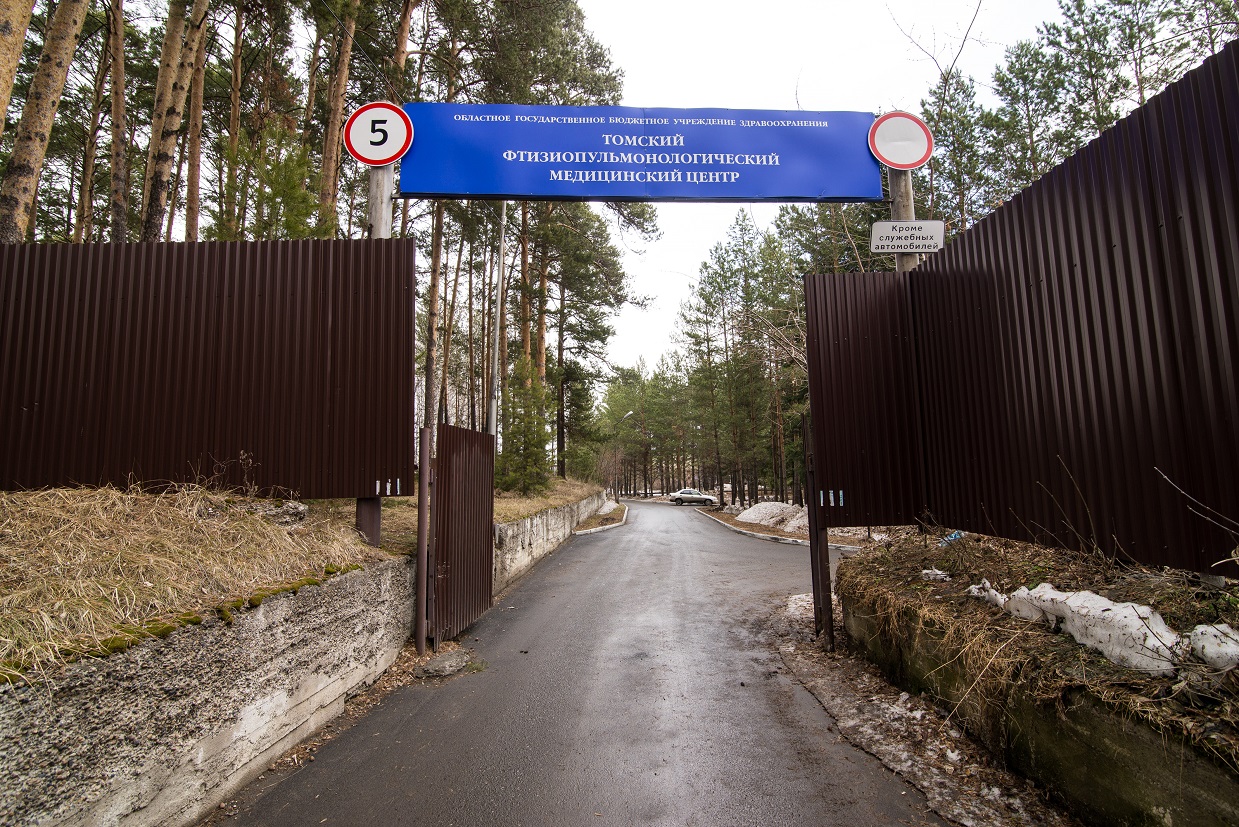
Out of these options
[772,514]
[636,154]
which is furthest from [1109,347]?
[772,514]

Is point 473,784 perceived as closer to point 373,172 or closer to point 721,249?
point 373,172

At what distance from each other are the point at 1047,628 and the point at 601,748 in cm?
290

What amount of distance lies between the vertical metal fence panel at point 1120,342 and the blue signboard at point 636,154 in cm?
229

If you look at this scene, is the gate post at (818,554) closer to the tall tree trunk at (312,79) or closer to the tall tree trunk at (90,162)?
the tall tree trunk at (312,79)

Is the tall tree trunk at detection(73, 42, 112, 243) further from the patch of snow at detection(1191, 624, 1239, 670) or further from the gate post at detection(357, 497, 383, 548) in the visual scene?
the patch of snow at detection(1191, 624, 1239, 670)

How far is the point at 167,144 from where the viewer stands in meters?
7.33

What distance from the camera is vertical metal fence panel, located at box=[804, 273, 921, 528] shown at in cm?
592

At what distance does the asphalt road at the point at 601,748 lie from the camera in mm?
3119

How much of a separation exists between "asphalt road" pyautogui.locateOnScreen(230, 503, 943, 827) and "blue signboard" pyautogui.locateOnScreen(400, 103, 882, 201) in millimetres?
5088

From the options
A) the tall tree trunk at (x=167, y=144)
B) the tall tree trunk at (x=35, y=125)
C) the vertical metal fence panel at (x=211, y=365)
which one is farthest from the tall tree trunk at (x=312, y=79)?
the vertical metal fence panel at (x=211, y=365)

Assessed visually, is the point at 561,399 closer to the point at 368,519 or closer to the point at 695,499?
the point at 695,499

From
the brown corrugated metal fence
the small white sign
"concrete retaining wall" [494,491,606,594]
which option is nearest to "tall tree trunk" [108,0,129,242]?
"concrete retaining wall" [494,491,606,594]

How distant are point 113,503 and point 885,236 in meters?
7.40

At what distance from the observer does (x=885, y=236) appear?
603cm
